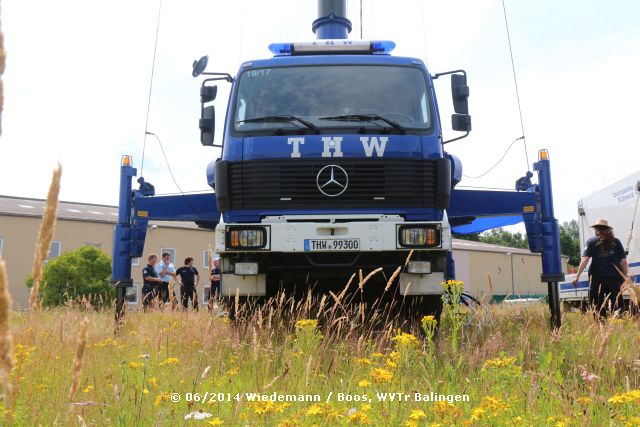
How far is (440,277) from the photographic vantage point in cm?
547

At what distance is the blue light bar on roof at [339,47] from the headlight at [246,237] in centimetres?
241

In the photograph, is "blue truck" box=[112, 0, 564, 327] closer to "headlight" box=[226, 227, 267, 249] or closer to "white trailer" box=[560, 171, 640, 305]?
"headlight" box=[226, 227, 267, 249]

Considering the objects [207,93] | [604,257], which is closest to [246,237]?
[207,93]

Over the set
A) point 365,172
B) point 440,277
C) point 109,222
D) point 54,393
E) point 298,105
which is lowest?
point 54,393

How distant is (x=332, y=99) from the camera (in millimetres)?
5957

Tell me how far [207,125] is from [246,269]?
191cm

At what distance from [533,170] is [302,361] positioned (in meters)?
4.75

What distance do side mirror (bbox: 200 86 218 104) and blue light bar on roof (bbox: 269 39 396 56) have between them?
979 millimetres

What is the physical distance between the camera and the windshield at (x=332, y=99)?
580 cm

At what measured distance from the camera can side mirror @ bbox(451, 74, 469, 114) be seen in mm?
6387

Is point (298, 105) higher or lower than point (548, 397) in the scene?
higher

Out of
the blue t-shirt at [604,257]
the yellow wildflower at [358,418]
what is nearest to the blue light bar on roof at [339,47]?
the blue t-shirt at [604,257]

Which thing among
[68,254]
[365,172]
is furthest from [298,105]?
[68,254]

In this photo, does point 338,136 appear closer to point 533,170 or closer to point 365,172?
point 365,172
